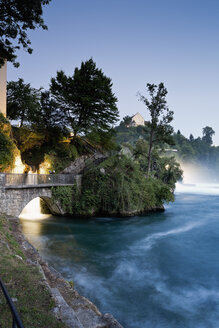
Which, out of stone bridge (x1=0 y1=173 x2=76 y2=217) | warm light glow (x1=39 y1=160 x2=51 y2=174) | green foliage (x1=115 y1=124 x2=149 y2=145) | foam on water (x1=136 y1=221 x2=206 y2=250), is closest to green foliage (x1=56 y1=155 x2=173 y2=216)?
stone bridge (x1=0 y1=173 x2=76 y2=217)

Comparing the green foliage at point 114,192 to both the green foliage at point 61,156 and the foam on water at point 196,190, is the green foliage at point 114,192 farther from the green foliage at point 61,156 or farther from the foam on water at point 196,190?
the foam on water at point 196,190

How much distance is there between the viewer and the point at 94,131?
2306 cm

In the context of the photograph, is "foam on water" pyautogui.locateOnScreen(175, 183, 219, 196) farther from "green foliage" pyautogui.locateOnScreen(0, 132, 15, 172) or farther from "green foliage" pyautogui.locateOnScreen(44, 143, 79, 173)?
"green foliage" pyautogui.locateOnScreen(0, 132, 15, 172)

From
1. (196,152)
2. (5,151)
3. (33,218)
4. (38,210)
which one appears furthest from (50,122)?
(196,152)

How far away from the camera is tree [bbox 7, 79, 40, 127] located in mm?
25783

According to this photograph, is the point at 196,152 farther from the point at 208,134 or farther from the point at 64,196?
the point at 64,196

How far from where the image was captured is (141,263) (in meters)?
10.4

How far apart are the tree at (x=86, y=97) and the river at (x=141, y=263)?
10.3 m

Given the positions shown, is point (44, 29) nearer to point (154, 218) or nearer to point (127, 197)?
point (127, 197)

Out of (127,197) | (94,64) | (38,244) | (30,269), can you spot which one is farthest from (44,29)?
(94,64)

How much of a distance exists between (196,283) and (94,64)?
21377mm

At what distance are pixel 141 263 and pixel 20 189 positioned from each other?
27.6 feet

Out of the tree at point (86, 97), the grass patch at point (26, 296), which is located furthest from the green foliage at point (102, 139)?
the grass patch at point (26, 296)

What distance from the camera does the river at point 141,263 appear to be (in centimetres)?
675
